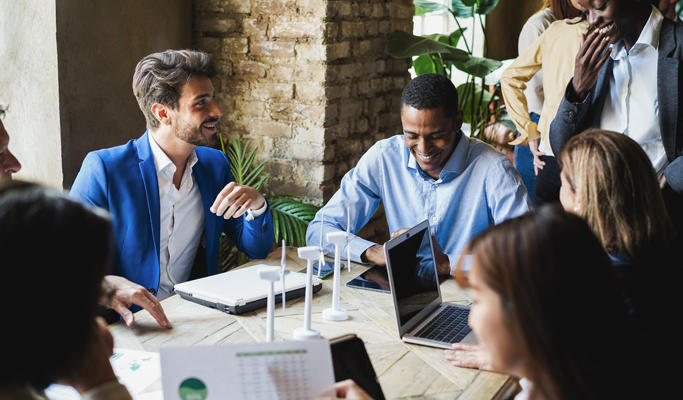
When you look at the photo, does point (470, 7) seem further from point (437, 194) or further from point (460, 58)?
point (437, 194)

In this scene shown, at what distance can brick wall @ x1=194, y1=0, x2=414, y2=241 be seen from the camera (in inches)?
133

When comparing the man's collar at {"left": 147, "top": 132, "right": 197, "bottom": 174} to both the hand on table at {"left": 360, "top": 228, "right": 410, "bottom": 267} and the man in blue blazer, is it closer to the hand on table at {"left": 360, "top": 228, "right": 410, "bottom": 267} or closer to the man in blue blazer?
the man in blue blazer

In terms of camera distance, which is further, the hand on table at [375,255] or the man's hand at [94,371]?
the hand on table at [375,255]

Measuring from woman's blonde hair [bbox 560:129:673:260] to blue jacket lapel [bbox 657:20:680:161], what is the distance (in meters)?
0.81

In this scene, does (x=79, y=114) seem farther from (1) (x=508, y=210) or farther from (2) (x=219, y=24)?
(1) (x=508, y=210)

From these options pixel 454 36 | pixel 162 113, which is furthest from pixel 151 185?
pixel 454 36

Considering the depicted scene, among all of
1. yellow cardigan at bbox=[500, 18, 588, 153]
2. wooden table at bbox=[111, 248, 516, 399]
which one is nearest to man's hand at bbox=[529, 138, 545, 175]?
yellow cardigan at bbox=[500, 18, 588, 153]

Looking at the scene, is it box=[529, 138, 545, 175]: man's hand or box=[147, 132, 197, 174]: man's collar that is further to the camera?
box=[529, 138, 545, 175]: man's hand

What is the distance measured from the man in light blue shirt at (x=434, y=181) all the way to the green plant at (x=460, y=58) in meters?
1.19

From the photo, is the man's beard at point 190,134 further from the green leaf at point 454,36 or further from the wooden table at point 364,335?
the green leaf at point 454,36

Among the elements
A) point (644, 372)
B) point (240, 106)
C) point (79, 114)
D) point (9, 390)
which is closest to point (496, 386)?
point (644, 372)

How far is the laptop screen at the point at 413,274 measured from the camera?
1843mm

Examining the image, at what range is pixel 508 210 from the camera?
250 cm

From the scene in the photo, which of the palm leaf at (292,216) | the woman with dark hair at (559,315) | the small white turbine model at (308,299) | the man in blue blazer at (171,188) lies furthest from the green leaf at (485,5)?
→ the woman with dark hair at (559,315)
